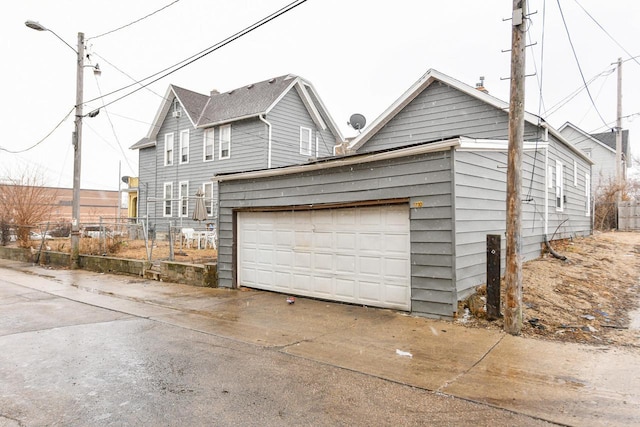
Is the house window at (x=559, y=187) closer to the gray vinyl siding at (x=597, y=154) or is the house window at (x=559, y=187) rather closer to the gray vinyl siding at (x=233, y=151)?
the gray vinyl siding at (x=233, y=151)

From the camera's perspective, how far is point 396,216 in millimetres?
7484

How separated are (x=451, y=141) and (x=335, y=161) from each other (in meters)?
2.42

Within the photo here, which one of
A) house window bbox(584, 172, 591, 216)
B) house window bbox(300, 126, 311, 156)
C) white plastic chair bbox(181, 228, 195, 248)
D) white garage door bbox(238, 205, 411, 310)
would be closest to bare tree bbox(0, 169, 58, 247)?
white plastic chair bbox(181, 228, 195, 248)

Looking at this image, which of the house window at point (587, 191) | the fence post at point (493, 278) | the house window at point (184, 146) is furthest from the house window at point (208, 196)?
the house window at point (587, 191)

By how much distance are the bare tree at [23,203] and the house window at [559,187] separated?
2202cm

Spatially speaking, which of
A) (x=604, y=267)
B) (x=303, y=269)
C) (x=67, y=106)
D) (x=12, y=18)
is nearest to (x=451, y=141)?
(x=303, y=269)

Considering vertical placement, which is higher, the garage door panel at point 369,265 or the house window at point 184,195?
the house window at point 184,195

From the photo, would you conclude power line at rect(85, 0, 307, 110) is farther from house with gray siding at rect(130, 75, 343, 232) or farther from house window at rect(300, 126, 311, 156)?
house window at rect(300, 126, 311, 156)

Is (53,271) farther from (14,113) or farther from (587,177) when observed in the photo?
(587,177)

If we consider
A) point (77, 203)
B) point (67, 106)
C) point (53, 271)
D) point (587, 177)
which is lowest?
point (53, 271)

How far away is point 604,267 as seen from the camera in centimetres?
1005

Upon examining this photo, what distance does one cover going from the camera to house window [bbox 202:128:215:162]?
20531 millimetres

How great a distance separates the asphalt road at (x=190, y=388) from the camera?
11.3 ft

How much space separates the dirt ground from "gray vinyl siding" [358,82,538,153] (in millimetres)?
4081
